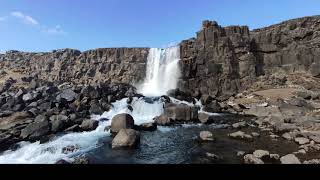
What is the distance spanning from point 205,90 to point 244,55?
9.29 metres

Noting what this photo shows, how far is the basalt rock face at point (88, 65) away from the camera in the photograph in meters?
68.1

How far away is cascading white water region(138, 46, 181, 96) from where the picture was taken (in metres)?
54.3

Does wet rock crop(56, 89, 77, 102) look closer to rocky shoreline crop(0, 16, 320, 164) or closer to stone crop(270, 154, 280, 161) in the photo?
rocky shoreline crop(0, 16, 320, 164)

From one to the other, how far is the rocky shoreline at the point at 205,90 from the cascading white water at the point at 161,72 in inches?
74.4

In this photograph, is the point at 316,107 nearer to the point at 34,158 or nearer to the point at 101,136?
the point at 101,136

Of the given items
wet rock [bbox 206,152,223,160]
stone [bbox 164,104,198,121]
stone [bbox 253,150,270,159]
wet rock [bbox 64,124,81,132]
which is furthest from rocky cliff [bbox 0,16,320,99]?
stone [bbox 253,150,270,159]

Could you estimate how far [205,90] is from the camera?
163 feet

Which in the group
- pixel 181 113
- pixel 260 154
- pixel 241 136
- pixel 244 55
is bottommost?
pixel 260 154

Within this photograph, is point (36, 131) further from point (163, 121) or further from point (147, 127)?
point (163, 121)

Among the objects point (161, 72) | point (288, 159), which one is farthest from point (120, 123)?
point (161, 72)

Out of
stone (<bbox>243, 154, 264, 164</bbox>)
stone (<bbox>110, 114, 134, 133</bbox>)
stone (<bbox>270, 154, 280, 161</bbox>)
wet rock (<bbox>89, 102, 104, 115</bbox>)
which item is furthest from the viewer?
wet rock (<bbox>89, 102, 104, 115</bbox>)

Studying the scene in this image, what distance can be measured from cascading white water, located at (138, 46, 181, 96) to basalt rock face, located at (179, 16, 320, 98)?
2.21 metres
